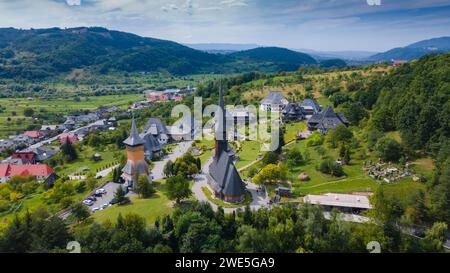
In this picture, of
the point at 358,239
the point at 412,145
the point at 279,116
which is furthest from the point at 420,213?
the point at 279,116

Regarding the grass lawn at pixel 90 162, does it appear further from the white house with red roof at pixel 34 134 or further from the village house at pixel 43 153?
the white house with red roof at pixel 34 134

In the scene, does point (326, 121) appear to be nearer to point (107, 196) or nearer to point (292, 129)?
point (292, 129)

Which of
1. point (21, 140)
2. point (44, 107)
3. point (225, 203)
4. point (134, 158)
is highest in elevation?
point (44, 107)

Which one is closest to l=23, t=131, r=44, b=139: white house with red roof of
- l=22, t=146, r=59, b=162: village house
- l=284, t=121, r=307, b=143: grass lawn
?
l=22, t=146, r=59, b=162: village house

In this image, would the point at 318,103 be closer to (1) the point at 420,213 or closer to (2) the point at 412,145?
(2) the point at 412,145

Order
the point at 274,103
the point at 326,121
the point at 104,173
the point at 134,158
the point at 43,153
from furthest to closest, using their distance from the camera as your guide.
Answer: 1. the point at 274,103
2. the point at 43,153
3. the point at 326,121
4. the point at 104,173
5. the point at 134,158

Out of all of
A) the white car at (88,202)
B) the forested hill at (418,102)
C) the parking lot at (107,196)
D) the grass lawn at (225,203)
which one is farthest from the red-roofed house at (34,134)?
the forested hill at (418,102)

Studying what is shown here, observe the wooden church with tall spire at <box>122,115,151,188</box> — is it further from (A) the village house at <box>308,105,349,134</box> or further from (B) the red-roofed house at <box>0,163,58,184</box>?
Result: (A) the village house at <box>308,105,349,134</box>

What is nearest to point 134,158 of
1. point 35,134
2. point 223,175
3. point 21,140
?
point 223,175
